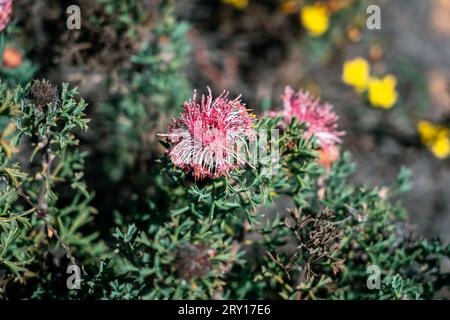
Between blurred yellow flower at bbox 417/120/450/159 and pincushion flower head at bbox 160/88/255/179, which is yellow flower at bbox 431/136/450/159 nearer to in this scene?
blurred yellow flower at bbox 417/120/450/159

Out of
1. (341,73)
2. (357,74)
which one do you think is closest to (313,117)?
(357,74)

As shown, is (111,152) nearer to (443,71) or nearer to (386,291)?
(386,291)

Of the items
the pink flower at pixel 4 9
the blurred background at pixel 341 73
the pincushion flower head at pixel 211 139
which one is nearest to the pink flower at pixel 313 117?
the pincushion flower head at pixel 211 139

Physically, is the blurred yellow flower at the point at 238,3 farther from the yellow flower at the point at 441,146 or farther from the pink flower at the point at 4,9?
the pink flower at the point at 4,9

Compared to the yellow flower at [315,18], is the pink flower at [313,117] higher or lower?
lower

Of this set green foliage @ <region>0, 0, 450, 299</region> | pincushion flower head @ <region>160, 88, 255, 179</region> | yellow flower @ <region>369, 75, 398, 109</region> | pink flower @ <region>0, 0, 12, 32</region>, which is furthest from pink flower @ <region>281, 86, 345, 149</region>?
yellow flower @ <region>369, 75, 398, 109</region>

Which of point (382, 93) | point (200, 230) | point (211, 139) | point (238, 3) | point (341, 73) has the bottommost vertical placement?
point (200, 230)

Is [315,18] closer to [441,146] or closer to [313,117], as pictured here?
[441,146]
